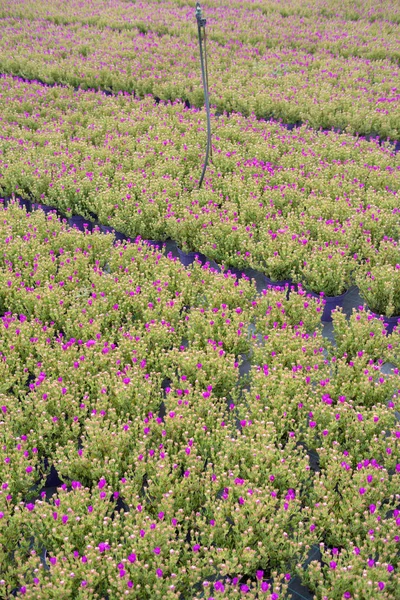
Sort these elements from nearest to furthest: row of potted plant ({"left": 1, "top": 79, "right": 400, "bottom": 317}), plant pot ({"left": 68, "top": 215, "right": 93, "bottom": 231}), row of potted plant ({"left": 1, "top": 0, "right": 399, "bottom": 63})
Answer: row of potted plant ({"left": 1, "top": 79, "right": 400, "bottom": 317}), plant pot ({"left": 68, "top": 215, "right": 93, "bottom": 231}), row of potted plant ({"left": 1, "top": 0, "right": 399, "bottom": 63})

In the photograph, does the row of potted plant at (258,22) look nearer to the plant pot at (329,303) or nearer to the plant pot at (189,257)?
the plant pot at (189,257)

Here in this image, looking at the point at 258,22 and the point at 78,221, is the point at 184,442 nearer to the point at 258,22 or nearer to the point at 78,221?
the point at 78,221

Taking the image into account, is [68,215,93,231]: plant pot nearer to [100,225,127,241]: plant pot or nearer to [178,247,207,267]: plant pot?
[100,225,127,241]: plant pot

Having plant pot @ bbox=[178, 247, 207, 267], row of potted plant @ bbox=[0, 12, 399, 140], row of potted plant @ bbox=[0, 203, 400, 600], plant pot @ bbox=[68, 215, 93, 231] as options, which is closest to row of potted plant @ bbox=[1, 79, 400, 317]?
plant pot @ bbox=[178, 247, 207, 267]

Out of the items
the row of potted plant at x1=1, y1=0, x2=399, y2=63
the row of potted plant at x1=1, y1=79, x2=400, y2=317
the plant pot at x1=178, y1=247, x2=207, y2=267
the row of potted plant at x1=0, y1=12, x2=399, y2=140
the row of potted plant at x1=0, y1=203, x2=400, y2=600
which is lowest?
the row of potted plant at x1=0, y1=203, x2=400, y2=600

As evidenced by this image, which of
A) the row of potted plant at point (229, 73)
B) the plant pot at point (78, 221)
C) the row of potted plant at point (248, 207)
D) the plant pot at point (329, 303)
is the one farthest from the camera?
the row of potted plant at point (229, 73)

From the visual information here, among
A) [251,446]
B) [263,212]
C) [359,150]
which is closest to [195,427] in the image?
[251,446]

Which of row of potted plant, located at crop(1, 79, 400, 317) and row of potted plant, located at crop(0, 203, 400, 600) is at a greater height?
row of potted plant, located at crop(1, 79, 400, 317)

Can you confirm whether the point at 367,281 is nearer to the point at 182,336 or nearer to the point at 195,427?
the point at 182,336

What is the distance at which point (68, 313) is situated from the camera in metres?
6.14

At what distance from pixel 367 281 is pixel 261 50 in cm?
1410

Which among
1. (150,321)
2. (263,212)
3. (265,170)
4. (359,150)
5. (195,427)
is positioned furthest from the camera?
(359,150)

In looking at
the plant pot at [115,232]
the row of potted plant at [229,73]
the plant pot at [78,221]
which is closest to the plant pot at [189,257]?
the plant pot at [115,232]

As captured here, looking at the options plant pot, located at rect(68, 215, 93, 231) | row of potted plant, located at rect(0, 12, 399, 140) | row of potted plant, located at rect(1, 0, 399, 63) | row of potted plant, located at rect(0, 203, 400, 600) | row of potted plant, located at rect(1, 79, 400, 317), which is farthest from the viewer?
row of potted plant, located at rect(1, 0, 399, 63)
